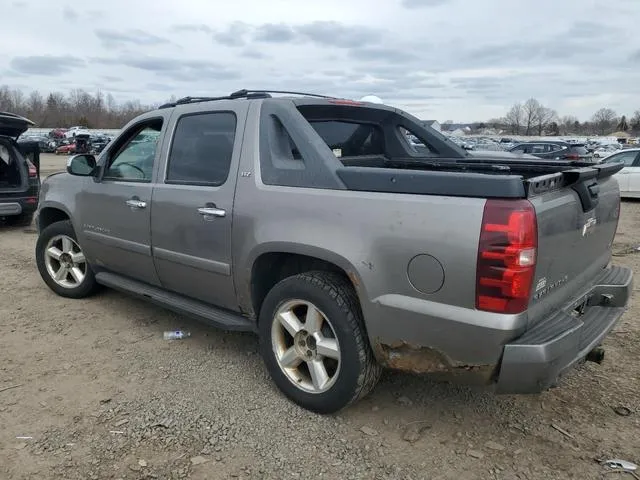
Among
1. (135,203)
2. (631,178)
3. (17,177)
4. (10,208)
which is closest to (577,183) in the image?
(135,203)

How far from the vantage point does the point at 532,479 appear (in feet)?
8.63

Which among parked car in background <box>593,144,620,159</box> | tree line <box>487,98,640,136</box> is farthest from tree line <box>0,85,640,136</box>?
parked car in background <box>593,144,620,159</box>

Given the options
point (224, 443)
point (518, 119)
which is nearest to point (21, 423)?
point (224, 443)

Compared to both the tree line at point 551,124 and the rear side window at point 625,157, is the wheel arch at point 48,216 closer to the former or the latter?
the rear side window at point 625,157

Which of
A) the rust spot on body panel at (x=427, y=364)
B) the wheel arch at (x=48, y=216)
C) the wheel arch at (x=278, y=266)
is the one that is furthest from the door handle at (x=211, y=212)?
the wheel arch at (x=48, y=216)

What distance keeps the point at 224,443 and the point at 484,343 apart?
1482mm

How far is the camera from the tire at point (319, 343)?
294cm

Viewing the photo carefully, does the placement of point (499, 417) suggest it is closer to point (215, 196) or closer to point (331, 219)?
point (331, 219)

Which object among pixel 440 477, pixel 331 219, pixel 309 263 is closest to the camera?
pixel 440 477

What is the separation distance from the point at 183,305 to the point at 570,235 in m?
2.60

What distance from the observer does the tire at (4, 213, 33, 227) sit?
9602 mm

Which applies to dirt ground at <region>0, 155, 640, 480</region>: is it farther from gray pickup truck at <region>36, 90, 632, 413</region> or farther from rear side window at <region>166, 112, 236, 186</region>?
rear side window at <region>166, 112, 236, 186</region>

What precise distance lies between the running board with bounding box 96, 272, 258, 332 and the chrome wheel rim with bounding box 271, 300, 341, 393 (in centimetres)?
28

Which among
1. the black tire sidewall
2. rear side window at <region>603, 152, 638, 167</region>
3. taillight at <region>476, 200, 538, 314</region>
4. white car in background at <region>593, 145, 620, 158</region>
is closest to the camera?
taillight at <region>476, 200, 538, 314</region>
